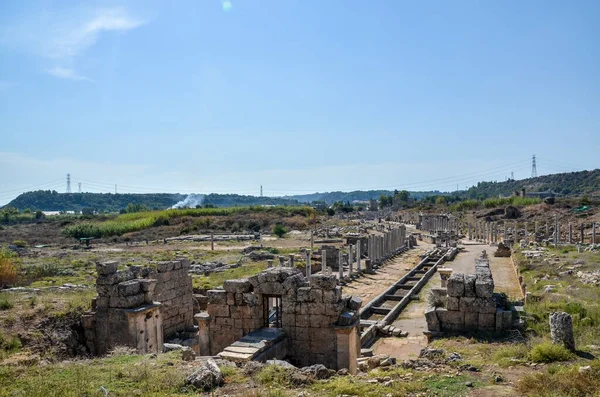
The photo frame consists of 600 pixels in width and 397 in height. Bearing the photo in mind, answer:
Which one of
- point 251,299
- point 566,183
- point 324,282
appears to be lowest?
point 251,299

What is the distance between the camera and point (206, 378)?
7.29 meters

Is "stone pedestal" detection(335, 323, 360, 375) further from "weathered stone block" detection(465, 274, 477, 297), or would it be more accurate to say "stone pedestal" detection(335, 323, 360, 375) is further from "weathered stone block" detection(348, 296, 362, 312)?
"weathered stone block" detection(465, 274, 477, 297)

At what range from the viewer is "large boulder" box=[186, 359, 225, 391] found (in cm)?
723

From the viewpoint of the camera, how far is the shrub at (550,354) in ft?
26.5

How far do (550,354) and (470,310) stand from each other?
2926mm

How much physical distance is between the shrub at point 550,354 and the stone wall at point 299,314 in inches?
144

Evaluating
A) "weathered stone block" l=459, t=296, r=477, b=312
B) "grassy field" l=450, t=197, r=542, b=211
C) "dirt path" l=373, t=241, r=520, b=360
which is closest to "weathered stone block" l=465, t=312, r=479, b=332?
"weathered stone block" l=459, t=296, r=477, b=312

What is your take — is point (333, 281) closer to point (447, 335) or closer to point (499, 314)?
point (447, 335)

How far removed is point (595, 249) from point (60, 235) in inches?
2602

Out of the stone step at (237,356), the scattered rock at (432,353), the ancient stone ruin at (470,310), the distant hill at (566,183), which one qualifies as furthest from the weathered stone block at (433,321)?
the distant hill at (566,183)

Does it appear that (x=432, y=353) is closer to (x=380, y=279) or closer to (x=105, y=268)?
(x=105, y=268)

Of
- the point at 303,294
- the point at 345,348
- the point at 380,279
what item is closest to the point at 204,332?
the point at 303,294

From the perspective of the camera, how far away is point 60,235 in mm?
67688

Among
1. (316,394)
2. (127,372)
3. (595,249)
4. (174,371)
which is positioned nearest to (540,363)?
(316,394)
